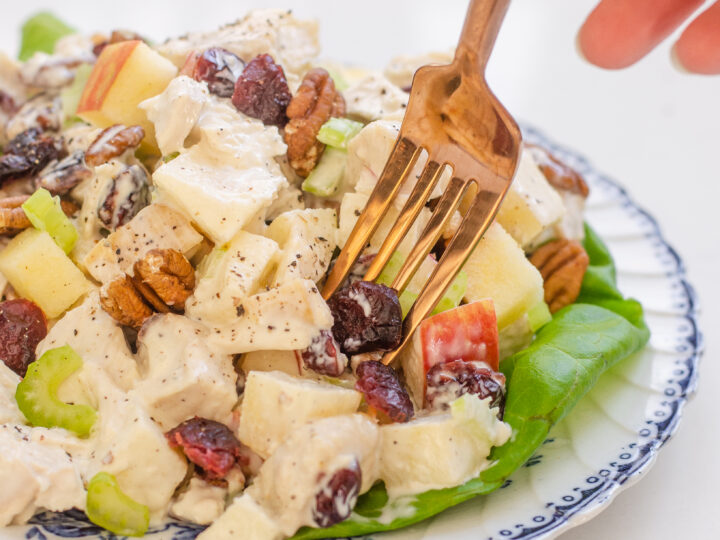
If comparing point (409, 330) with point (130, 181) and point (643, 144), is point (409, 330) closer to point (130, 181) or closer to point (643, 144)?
point (130, 181)

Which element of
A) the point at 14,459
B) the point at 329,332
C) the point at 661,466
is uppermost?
the point at 329,332

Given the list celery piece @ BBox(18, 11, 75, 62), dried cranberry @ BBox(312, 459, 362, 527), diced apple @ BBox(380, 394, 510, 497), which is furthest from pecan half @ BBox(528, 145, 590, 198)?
celery piece @ BBox(18, 11, 75, 62)

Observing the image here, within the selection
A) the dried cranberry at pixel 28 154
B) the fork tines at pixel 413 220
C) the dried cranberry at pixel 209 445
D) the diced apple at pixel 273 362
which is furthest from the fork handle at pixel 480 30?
the dried cranberry at pixel 28 154

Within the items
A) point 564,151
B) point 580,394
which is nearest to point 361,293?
point 580,394

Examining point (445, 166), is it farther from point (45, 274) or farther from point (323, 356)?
point (45, 274)

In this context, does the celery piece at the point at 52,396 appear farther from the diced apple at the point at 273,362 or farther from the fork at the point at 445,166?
the fork at the point at 445,166

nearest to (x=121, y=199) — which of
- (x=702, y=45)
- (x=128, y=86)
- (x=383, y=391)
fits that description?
(x=128, y=86)
